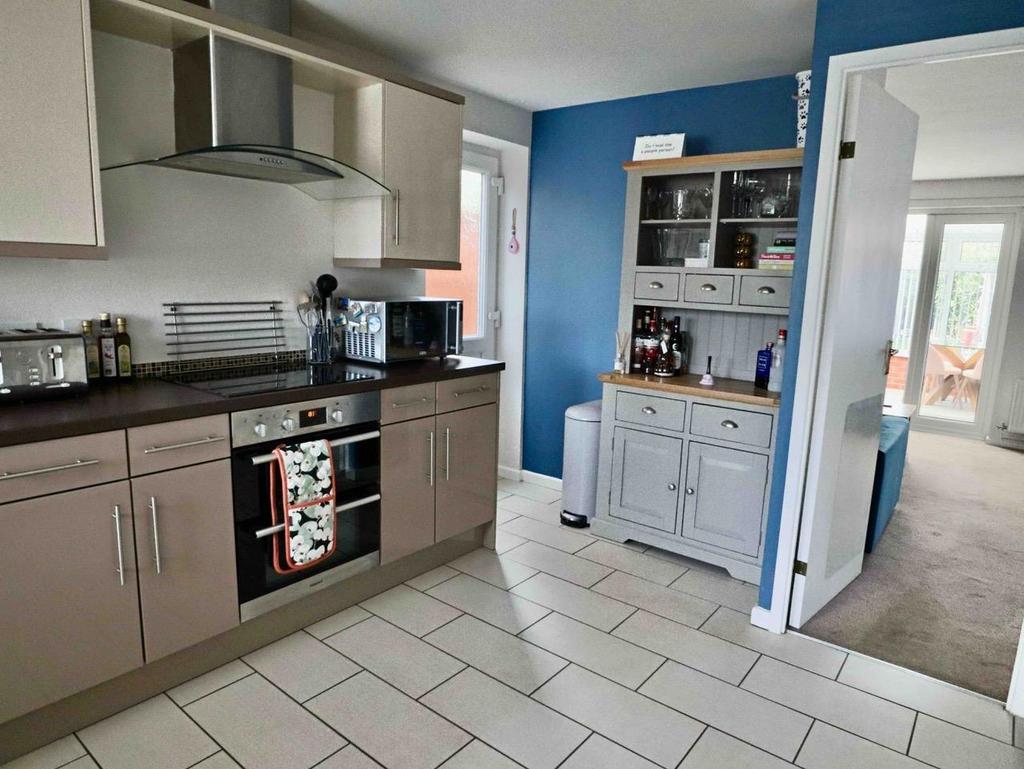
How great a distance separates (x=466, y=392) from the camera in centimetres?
300

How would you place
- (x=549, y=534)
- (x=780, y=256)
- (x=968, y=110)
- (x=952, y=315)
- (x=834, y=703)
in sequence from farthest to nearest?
1. (x=952, y=315)
2. (x=968, y=110)
3. (x=549, y=534)
4. (x=780, y=256)
5. (x=834, y=703)

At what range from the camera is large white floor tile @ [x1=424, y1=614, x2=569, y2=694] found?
2287 millimetres

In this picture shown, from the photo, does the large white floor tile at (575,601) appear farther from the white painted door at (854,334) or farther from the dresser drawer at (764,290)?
the dresser drawer at (764,290)

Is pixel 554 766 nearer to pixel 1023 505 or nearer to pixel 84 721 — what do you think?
pixel 84 721

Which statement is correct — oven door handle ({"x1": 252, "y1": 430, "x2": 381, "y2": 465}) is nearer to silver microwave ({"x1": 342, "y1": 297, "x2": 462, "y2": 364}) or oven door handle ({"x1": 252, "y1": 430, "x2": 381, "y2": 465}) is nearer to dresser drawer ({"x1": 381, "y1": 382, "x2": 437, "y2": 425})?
dresser drawer ({"x1": 381, "y1": 382, "x2": 437, "y2": 425})

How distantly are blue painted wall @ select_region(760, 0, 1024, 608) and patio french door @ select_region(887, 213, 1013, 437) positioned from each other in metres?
4.37

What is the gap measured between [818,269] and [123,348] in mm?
2531

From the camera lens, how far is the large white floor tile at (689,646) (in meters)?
2.38

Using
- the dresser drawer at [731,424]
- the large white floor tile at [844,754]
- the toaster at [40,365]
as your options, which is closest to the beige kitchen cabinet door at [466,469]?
the dresser drawer at [731,424]

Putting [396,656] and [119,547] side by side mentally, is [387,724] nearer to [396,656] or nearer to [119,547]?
[396,656]

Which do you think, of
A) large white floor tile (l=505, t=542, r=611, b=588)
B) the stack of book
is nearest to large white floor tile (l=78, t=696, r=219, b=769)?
large white floor tile (l=505, t=542, r=611, b=588)

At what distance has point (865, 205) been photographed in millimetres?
2502

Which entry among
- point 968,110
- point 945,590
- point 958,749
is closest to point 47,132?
point 958,749

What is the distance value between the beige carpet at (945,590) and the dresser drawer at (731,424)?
0.78 meters
